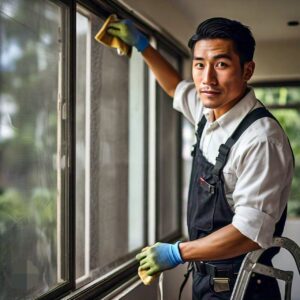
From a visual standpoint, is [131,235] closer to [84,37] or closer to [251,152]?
[84,37]

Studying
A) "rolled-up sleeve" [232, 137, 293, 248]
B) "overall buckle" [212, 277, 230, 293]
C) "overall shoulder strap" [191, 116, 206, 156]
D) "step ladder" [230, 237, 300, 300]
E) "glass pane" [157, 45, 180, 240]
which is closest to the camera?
"rolled-up sleeve" [232, 137, 293, 248]

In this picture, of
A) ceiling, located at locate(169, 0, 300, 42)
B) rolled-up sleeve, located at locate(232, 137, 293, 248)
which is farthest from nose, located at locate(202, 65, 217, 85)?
ceiling, located at locate(169, 0, 300, 42)

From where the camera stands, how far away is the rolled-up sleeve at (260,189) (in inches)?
73.0

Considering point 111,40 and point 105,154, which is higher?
point 111,40

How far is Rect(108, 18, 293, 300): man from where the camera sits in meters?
1.88

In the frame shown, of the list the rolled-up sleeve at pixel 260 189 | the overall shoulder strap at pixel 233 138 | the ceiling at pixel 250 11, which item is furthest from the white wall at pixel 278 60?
the rolled-up sleeve at pixel 260 189

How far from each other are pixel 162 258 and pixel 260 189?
0.45 meters

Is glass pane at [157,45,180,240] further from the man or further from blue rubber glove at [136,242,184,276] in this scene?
blue rubber glove at [136,242,184,276]

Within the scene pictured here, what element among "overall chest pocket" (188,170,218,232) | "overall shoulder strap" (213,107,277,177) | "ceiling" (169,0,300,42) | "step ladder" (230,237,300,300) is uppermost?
"ceiling" (169,0,300,42)

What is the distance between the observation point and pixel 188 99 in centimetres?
254

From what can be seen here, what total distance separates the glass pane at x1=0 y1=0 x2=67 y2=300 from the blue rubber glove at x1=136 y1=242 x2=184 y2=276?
1.54 ft

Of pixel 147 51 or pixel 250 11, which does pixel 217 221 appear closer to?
pixel 147 51

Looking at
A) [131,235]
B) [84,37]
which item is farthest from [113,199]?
[84,37]

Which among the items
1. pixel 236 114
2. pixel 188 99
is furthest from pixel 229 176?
pixel 188 99
